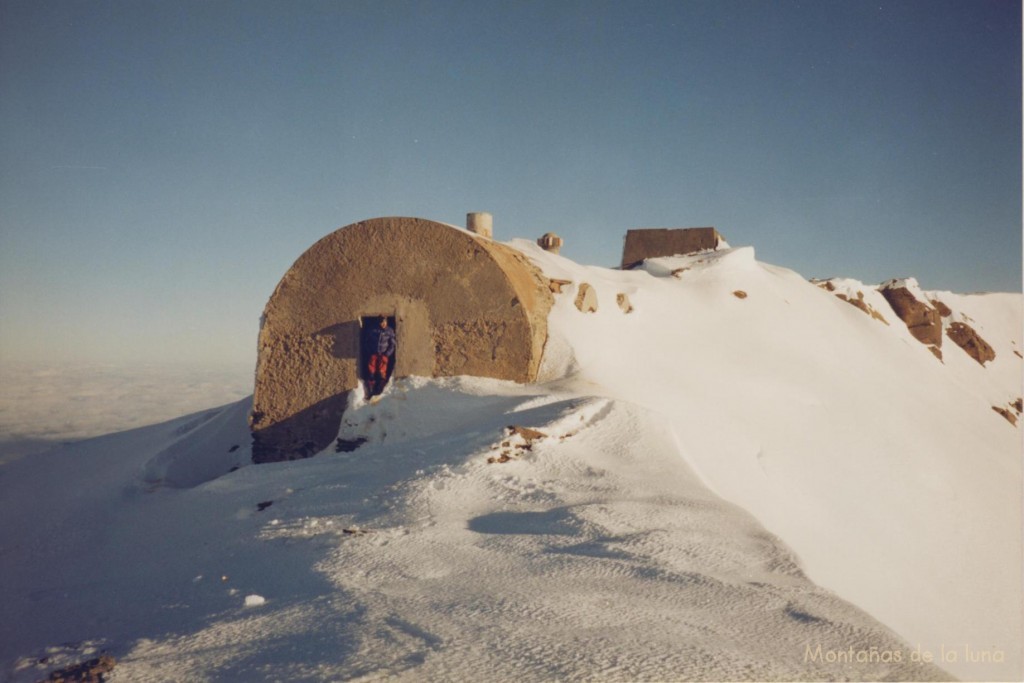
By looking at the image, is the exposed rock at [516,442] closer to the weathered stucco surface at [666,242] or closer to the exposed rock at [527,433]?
the exposed rock at [527,433]

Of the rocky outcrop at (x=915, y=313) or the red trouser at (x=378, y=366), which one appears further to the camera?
the rocky outcrop at (x=915, y=313)

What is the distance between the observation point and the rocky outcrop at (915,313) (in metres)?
14.6

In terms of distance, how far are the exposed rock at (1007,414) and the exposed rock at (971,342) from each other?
3.14 meters

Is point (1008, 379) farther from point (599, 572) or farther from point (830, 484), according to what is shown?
point (599, 572)

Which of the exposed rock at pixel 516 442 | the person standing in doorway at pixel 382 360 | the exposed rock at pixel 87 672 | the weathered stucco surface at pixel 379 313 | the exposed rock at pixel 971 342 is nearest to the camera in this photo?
the exposed rock at pixel 87 672

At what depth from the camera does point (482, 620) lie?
281cm

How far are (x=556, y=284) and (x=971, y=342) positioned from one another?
42.5 feet

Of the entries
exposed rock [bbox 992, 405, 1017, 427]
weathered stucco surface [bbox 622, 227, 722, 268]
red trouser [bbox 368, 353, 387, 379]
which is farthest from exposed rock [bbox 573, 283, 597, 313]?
exposed rock [bbox 992, 405, 1017, 427]

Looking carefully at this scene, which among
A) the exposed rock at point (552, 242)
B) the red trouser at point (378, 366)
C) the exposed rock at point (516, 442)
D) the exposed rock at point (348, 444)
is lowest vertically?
the exposed rock at point (348, 444)

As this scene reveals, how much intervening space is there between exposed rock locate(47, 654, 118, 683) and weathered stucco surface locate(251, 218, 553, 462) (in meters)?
4.52

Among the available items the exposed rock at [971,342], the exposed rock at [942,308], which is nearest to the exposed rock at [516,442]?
the exposed rock at [971,342]

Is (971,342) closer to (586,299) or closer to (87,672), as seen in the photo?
(586,299)

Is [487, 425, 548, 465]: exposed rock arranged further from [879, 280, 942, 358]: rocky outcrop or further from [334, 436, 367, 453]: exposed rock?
[879, 280, 942, 358]: rocky outcrop

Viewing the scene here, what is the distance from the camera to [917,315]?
15.0 meters
